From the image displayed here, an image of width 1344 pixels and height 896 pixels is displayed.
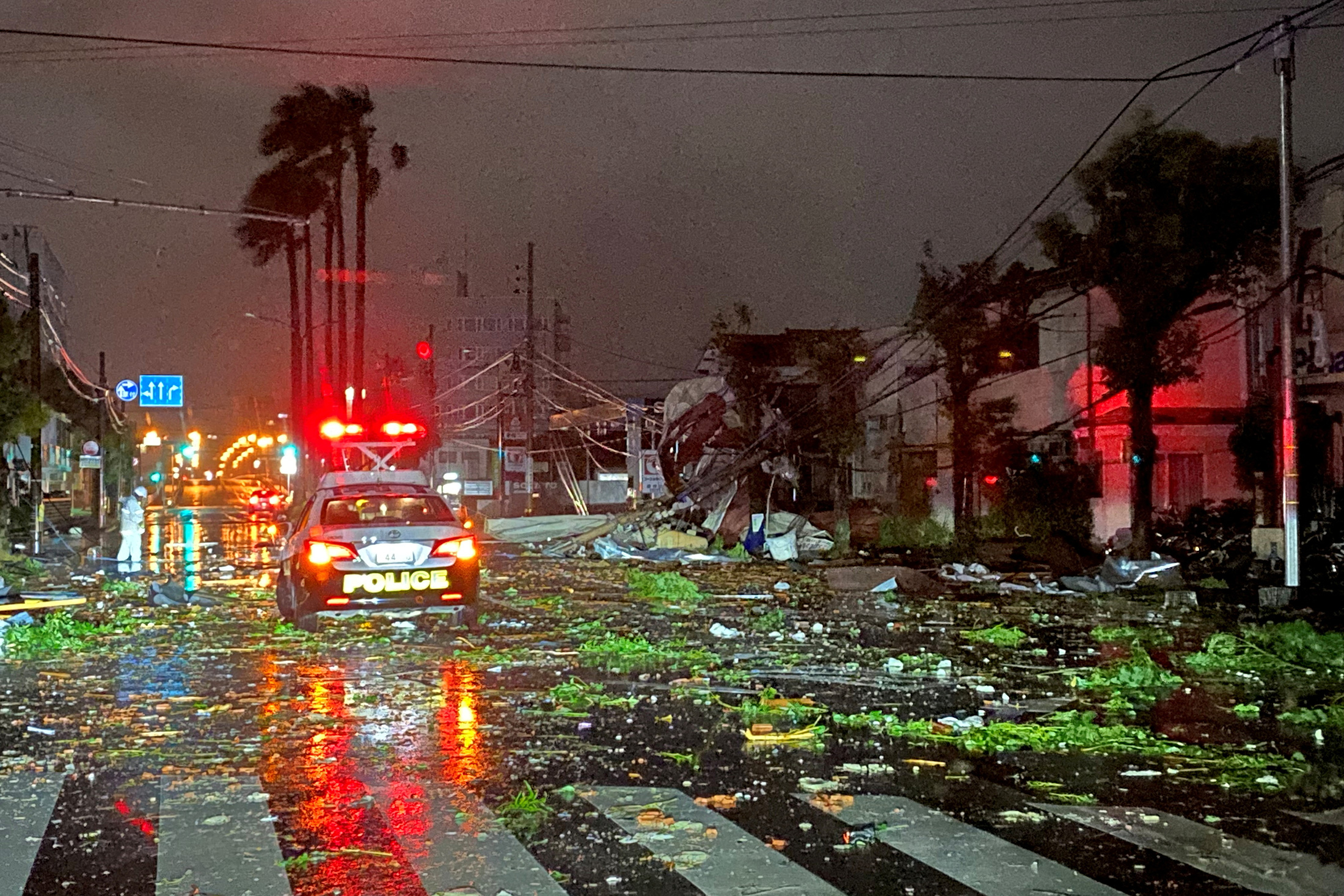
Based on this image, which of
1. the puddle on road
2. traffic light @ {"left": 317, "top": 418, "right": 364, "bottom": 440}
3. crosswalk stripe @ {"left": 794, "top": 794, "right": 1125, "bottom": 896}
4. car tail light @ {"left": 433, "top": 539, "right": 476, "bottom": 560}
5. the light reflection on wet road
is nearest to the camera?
crosswalk stripe @ {"left": 794, "top": 794, "right": 1125, "bottom": 896}

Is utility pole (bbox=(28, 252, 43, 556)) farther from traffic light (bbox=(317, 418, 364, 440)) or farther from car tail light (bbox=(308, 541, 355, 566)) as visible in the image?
car tail light (bbox=(308, 541, 355, 566))

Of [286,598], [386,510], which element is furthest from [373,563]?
[286,598]

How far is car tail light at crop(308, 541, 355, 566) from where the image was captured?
1366 centimetres

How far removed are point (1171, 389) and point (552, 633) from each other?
23971 millimetres

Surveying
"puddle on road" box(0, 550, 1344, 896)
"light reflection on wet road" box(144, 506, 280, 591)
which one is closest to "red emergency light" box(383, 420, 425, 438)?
"light reflection on wet road" box(144, 506, 280, 591)

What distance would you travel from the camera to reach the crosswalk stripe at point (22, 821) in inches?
224

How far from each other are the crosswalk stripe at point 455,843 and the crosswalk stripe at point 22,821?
5.33 feet

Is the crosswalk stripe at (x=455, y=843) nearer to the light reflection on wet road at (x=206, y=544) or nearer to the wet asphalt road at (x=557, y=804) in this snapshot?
the wet asphalt road at (x=557, y=804)

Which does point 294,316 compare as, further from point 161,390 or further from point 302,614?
point 302,614

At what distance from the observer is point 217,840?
20.5ft

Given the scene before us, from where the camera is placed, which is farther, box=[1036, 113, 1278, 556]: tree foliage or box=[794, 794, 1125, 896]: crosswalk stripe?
box=[1036, 113, 1278, 556]: tree foliage

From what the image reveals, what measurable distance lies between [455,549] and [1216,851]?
9.38 metres

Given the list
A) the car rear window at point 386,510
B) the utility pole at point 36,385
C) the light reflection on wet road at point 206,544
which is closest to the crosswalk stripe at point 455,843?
the car rear window at point 386,510

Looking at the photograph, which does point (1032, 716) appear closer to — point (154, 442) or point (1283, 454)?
point (1283, 454)
